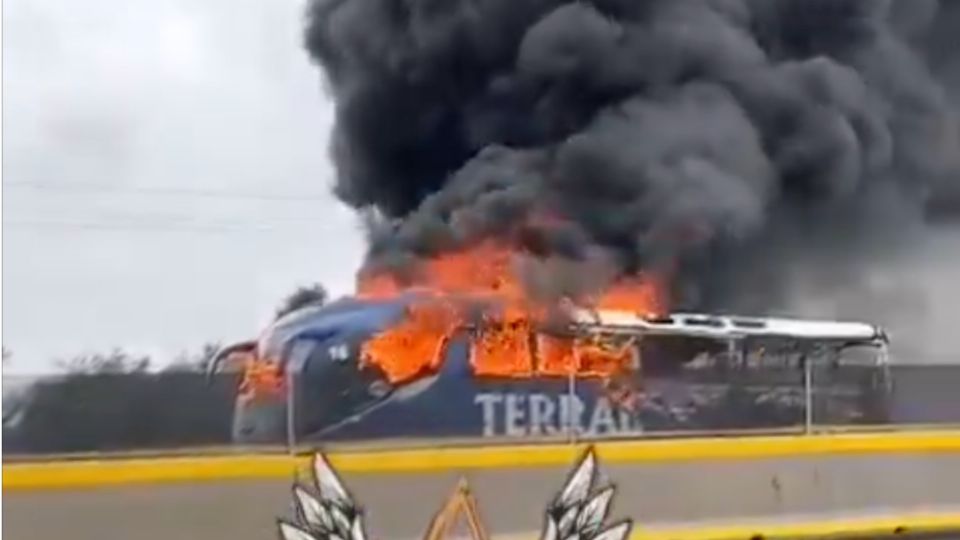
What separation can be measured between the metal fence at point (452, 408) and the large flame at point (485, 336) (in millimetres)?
77

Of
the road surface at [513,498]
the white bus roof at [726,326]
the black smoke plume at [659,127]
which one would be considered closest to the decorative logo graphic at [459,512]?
the road surface at [513,498]

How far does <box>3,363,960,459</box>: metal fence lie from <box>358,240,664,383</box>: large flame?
0.25 ft

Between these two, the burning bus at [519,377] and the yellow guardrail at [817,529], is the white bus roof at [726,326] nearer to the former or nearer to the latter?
the burning bus at [519,377]

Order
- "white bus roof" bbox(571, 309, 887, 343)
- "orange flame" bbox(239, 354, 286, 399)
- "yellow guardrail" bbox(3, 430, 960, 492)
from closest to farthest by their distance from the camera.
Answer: "yellow guardrail" bbox(3, 430, 960, 492) < "orange flame" bbox(239, 354, 286, 399) < "white bus roof" bbox(571, 309, 887, 343)

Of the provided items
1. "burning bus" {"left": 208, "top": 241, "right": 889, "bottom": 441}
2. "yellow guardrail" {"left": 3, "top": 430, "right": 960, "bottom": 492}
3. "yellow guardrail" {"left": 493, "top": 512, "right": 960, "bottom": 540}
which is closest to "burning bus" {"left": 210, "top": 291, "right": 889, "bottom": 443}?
"burning bus" {"left": 208, "top": 241, "right": 889, "bottom": 441}

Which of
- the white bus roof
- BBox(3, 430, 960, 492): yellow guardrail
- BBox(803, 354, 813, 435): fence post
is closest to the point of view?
BBox(3, 430, 960, 492): yellow guardrail

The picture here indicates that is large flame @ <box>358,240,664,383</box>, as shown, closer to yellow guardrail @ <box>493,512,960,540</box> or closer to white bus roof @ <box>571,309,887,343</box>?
white bus roof @ <box>571,309,887,343</box>

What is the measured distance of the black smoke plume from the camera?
850 cm

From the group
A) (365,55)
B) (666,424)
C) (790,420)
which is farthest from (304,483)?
(365,55)

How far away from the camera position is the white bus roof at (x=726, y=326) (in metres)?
7.02

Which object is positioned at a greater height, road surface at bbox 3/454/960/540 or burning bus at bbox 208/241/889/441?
burning bus at bbox 208/241/889/441

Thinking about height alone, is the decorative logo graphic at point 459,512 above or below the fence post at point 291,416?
below

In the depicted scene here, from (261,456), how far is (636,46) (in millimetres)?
4502

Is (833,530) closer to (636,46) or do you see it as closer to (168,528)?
(168,528)
